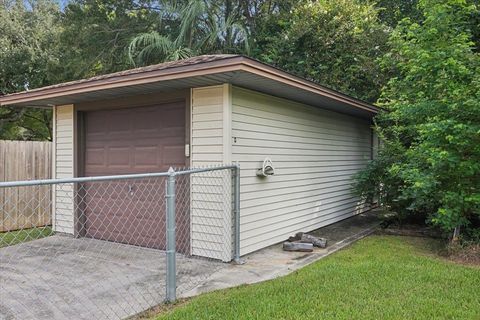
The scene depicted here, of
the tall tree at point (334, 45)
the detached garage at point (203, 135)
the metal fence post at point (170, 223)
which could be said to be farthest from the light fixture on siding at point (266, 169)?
the tall tree at point (334, 45)

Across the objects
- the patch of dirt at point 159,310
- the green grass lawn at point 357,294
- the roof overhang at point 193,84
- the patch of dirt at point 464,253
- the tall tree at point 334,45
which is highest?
the tall tree at point 334,45

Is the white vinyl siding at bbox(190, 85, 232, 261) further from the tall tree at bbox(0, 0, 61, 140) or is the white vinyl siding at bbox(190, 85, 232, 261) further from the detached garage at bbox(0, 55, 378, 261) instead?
the tall tree at bbox(0, 0, 61, 140)

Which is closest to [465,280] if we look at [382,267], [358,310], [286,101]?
[382,267]

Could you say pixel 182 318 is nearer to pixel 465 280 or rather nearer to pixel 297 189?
pixel 465 280

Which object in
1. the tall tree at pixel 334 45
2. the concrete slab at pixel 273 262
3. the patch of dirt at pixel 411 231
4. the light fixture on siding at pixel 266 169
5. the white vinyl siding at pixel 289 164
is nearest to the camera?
the concrete slab at pixel 273 262

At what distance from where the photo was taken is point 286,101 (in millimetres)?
6254

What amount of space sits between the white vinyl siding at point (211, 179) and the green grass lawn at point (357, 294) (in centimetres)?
119

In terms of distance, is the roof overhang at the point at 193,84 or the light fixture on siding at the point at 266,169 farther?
the light fixture on siding at the point at 266,169

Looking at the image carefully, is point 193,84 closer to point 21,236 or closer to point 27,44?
point 21,236

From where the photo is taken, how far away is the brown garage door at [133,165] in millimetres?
5629

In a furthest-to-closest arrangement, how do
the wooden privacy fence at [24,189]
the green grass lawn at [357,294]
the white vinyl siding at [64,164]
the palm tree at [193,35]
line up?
the palm tree at [193,35] → the wooden privacy fence at [24,189] → the white vinyl siding at [64,164] → the green grass lawn at [357,294]

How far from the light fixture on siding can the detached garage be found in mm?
35

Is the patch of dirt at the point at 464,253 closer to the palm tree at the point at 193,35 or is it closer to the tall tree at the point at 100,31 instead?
the palm tree at the point at 193,35

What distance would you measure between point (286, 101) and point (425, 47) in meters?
2.11
